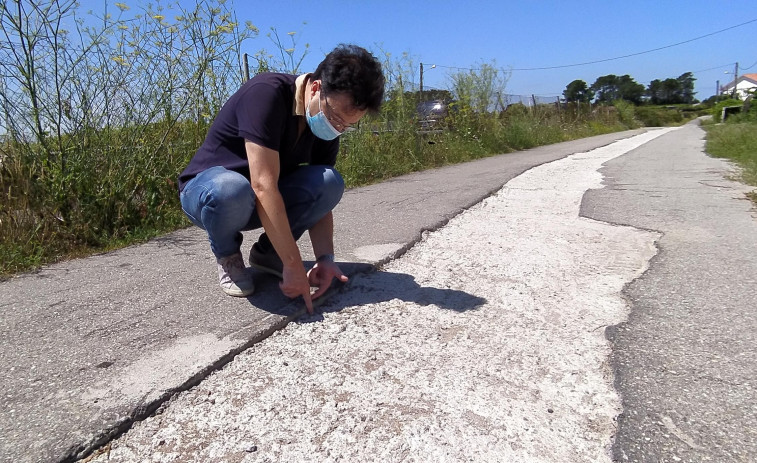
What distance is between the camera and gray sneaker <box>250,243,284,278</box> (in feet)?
7.66

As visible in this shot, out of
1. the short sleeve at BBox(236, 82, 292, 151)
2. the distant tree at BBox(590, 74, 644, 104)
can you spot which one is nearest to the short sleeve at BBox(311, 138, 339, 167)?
the short sleeve at BBox(236, 82, 292, 151)

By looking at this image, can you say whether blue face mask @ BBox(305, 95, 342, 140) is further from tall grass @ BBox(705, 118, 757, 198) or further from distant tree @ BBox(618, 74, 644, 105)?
distant tree @ BBox(618, 74, 644, 105)

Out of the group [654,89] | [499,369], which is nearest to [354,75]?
[499,369]

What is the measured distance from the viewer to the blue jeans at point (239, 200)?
1.90 m

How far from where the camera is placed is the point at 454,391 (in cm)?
154

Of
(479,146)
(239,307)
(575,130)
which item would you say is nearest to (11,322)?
(239,307)

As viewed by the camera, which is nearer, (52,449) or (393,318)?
(52,449)

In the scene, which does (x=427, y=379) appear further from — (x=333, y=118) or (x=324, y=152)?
(x=324, y=152)

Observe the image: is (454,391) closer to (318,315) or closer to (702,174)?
(318,315)

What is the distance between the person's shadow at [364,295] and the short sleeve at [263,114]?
680mm

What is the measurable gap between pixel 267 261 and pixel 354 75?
3.41 feet

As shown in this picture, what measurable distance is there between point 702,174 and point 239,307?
6498 mm

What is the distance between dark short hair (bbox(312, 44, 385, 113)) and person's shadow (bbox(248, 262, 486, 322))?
0.87 meters

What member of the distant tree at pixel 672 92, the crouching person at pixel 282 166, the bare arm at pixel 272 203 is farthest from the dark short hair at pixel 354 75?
the distant tree at pixel 672 92
